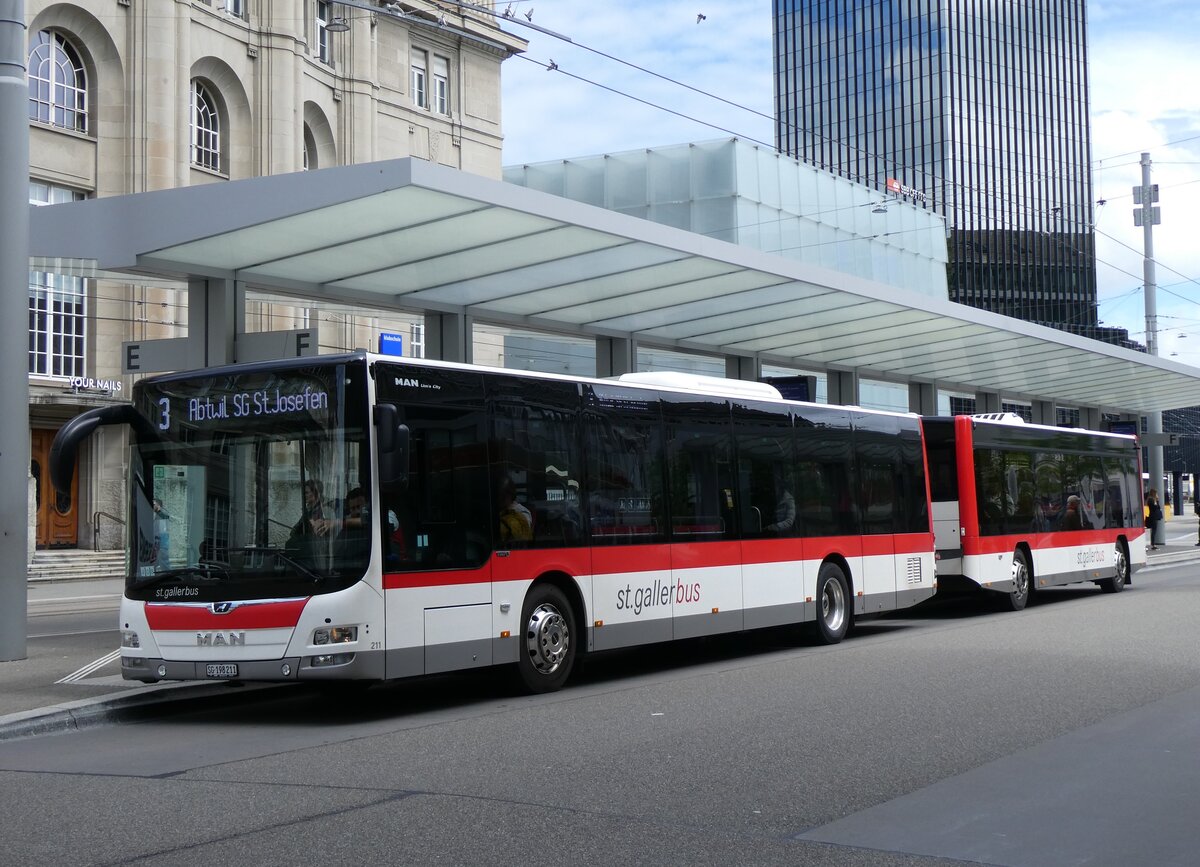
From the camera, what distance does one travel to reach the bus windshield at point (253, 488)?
1043cm

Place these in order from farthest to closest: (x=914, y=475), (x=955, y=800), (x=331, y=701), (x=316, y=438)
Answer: (x=914, y=475) < (x=331, y=701) < (x=316, y=438) < (x=955, y=800)

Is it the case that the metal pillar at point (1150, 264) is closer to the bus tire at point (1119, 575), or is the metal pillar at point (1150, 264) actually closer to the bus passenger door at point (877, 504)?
the bus tire at point (1119, 575)

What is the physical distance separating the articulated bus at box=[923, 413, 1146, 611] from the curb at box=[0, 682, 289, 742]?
11508mm

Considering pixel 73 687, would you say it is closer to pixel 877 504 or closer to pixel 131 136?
pixel 877 504

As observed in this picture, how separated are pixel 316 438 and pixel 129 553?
1860 mm

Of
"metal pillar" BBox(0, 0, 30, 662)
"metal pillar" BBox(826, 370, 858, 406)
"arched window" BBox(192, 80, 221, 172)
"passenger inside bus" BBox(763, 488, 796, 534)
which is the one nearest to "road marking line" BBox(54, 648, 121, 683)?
"metal pillar" BBox(0, 0, 30, 662)

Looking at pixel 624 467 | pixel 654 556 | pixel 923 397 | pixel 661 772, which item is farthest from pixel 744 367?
pixel 661 772

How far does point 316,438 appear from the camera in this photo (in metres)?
10.6

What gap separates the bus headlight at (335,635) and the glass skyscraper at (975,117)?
99.2 metres

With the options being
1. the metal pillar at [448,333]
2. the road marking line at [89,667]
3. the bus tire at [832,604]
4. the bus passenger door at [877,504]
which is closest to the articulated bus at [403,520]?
the road marking line at [89,667]

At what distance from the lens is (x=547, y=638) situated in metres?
12.2

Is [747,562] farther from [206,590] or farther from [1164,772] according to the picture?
[1164,772]

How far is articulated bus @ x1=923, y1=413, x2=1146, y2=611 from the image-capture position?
2086 centimetres


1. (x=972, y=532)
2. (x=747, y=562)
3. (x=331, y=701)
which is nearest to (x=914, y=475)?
(x=972, y=532)
